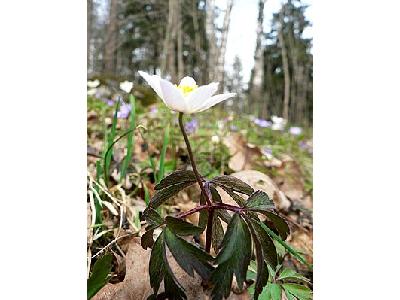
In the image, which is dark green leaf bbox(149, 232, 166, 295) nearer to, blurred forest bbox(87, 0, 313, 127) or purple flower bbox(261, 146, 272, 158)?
purple flower bbox(261, 146, 272, 158)

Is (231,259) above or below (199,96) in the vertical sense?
below

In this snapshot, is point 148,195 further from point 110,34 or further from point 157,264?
point 110,34

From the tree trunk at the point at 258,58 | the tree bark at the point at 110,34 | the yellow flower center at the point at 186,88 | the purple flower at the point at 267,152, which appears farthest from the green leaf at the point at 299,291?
the tree bark at the point at 110,34

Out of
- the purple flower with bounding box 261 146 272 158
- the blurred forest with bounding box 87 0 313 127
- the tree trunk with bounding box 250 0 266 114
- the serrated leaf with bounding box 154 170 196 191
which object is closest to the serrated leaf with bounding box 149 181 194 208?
the serrated leaf with bounding box 154 170 196 191

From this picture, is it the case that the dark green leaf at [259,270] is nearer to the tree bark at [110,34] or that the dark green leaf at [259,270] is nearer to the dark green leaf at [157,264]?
the dark green leaf at [157,264]

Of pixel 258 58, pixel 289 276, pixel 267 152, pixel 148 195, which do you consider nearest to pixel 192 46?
pixel 258 58
